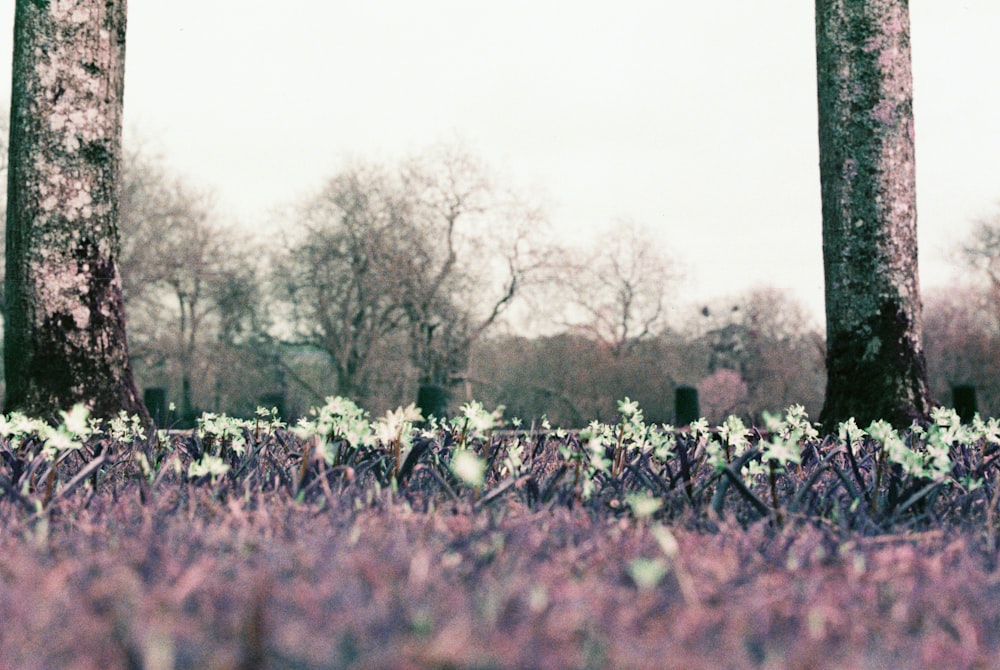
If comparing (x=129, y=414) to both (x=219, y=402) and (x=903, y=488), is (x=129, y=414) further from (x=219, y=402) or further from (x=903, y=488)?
(x=219, y=402)

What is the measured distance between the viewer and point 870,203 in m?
A: 6.98

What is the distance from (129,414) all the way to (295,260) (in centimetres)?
2847

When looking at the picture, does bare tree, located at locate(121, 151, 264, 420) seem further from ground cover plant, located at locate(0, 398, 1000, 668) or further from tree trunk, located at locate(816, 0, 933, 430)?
ground cover plant, located at locate(0, 398, 1000, 668)

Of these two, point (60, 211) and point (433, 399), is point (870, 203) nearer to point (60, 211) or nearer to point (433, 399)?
point (60, 211)

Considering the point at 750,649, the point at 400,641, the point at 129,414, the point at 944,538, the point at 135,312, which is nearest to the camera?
the point at 400,641

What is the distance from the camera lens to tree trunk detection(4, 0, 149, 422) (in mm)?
6148

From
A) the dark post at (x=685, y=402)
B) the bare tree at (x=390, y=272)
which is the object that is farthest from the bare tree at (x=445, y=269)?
the dark post at (x=685, y=402)

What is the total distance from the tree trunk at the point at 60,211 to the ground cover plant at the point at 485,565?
2.55 metres

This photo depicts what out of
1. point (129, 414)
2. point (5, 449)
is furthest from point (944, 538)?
point (129, 414)

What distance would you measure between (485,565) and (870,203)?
579 cm

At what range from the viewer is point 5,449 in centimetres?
370

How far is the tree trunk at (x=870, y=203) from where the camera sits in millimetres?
6977

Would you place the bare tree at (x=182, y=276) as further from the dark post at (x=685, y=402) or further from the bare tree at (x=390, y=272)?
the dark post at (x=685, y=402)

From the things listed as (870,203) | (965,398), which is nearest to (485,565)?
(870,203)
